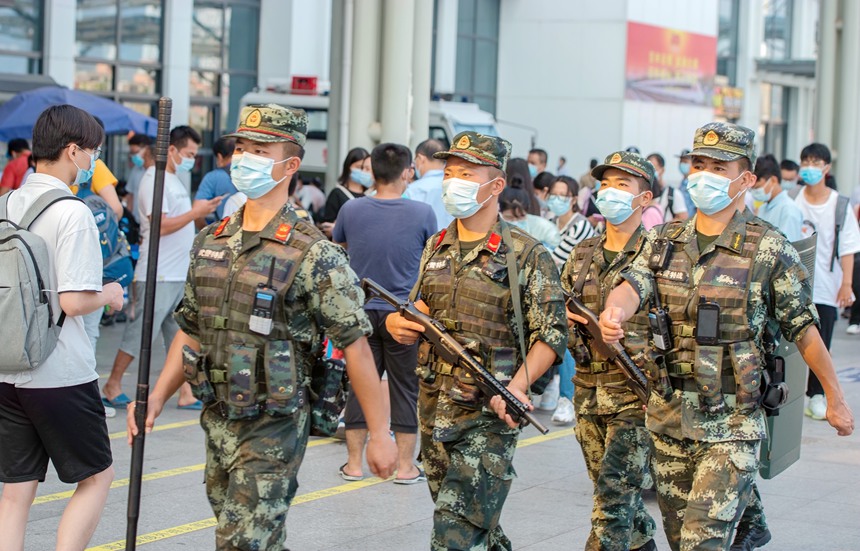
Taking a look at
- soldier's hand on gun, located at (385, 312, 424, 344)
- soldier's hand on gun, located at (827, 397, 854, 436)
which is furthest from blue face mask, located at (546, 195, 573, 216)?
soldier's hand on gun, located at (827, 397, 854, 436)

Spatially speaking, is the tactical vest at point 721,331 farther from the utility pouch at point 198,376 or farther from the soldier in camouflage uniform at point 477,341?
the utility pouch at point 198,376

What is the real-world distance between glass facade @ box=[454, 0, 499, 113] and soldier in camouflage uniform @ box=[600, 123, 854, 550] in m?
25.2

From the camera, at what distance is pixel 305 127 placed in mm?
4883

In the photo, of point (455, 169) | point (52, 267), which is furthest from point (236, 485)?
point (455, 169)

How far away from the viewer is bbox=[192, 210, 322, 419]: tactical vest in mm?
4523

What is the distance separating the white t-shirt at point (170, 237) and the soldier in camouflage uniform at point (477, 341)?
4616 millimetres

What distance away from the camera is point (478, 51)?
3125 cm

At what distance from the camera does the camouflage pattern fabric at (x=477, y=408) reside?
5.13m

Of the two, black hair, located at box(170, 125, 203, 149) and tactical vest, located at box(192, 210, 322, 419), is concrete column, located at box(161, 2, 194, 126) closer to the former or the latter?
black hair, located at box(170, 125, 203, 149)

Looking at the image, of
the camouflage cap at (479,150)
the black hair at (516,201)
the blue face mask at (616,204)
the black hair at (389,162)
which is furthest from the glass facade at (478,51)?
the camouflage cap at (479,150)

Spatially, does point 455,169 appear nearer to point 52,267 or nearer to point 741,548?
point 52,267

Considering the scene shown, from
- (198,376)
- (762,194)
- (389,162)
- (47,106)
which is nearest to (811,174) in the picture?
(762,194)

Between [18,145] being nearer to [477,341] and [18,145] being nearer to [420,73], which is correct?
[420,73]

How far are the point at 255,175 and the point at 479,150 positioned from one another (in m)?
1.09
